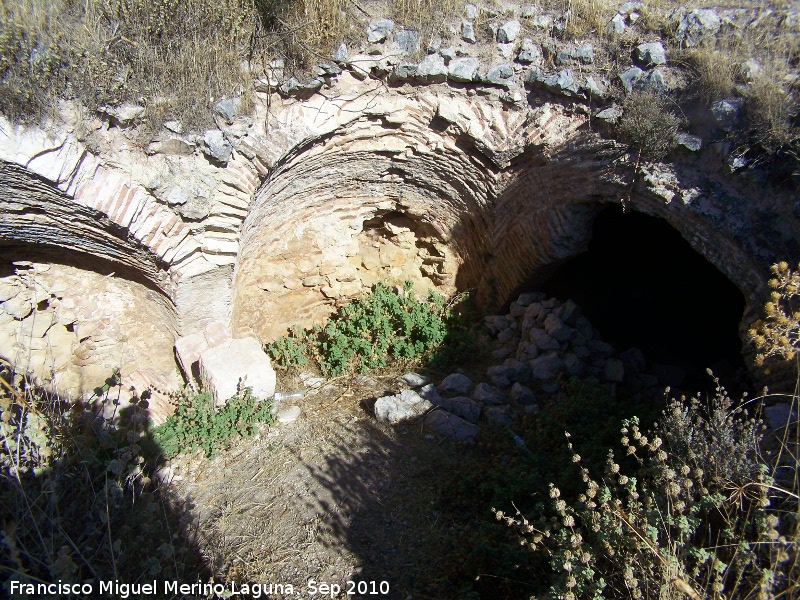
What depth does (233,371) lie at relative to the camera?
443cm

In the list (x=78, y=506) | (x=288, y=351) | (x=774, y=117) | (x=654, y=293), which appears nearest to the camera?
(x=78, y=506)

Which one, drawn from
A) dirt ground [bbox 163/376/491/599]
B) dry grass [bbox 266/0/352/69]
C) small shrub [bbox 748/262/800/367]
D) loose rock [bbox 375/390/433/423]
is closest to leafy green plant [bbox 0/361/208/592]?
dirt ground [bbox 163/376/491/599]

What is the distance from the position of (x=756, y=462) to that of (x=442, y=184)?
3552mm

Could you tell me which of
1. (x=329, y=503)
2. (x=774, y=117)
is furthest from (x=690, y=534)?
(x=774, y=117)

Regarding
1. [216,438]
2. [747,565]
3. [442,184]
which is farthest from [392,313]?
[747,565]

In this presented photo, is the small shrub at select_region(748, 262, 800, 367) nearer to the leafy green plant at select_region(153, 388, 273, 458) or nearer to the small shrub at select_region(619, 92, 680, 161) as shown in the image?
the small shrub at select_region(619, 92, 680, 161)

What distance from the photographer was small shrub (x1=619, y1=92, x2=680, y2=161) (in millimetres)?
4230

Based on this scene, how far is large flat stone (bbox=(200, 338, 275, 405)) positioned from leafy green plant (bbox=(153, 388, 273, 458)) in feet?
0.24

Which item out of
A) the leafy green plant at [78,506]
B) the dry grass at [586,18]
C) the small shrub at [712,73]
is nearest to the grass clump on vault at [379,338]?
the leafy green plant at [78,506]

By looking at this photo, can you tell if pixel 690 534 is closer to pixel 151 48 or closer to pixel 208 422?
pixel 208 422

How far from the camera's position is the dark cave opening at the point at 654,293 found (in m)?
5.29

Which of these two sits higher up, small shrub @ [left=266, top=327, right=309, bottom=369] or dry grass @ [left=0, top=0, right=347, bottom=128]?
dry grass @ [left=0, top=0, right=347, bottom=128]

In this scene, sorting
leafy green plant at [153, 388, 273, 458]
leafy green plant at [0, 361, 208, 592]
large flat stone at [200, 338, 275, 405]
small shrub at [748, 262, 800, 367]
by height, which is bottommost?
leafy green plant at [0, 361, 208, 592]

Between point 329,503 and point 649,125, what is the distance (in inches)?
139
